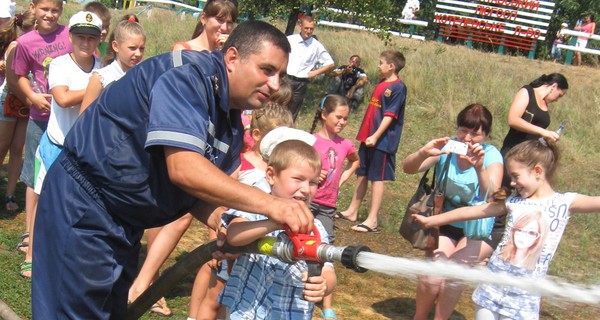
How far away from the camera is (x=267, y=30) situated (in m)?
3.30

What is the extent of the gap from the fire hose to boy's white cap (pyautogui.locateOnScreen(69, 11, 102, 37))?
247 cm

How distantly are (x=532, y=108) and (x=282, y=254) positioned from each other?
4.52 m

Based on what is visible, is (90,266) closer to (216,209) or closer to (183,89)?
(216,209)

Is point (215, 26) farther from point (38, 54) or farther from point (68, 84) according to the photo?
point (38, 54)

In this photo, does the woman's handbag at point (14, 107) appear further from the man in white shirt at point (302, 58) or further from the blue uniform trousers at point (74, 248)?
the man in white shirt at point (302, 58)

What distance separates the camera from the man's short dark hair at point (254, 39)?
327 cm

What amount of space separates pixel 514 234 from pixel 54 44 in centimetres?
403

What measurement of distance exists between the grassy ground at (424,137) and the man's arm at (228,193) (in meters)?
2.93

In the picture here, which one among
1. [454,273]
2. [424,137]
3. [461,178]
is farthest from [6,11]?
[424,137]

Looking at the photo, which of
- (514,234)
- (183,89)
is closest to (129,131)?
(183,89)

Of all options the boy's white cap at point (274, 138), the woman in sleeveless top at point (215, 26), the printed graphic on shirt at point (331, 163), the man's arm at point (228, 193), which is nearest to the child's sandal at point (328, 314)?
the printed graphic on shirt at point (331, 163)

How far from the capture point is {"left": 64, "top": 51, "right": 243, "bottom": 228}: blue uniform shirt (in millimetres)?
2984

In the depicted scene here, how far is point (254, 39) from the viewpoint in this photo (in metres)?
3.27

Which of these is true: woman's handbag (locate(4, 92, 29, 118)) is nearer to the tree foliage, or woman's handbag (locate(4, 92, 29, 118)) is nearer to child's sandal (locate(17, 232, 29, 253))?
child's sandal (locate(17, 232, 29, 253))
